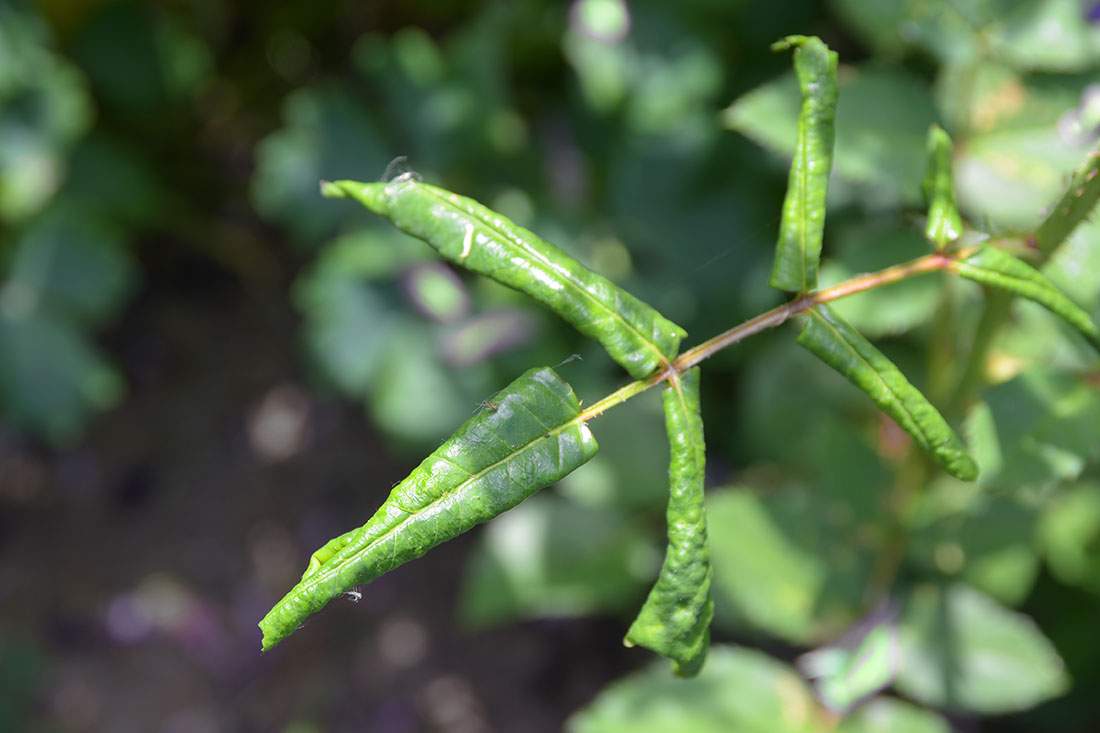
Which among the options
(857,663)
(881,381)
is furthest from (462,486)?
(857,663)

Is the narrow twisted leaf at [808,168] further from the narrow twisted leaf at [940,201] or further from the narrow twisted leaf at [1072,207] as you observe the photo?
the narrow twisted leaf at [1072,207]

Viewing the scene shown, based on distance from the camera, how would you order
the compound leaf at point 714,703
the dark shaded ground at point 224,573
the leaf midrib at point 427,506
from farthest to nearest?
the dark shaded ground at point 224,573, the compound leaf at point 714,703, the leaf midrib at point 427,506

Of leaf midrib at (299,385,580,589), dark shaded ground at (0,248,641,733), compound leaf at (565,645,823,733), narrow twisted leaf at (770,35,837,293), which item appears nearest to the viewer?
leaf midrib at (299,385,580,589)

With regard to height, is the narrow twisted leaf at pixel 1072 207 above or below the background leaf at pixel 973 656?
above

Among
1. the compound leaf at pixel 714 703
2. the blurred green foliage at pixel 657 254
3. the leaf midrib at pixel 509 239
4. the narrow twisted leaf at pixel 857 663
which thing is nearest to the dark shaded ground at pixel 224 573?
the blurred green foliage at pixel 657 254

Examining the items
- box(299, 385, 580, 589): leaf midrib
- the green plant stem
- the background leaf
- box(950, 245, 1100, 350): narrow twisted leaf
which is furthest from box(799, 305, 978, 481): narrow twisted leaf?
the background leaf

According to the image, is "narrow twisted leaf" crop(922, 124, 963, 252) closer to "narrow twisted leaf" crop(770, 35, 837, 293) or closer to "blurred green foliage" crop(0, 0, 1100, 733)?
"narrow twisted leaf" crop(770, 35, 837, 293)

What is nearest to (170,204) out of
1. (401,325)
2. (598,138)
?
(401,325)
